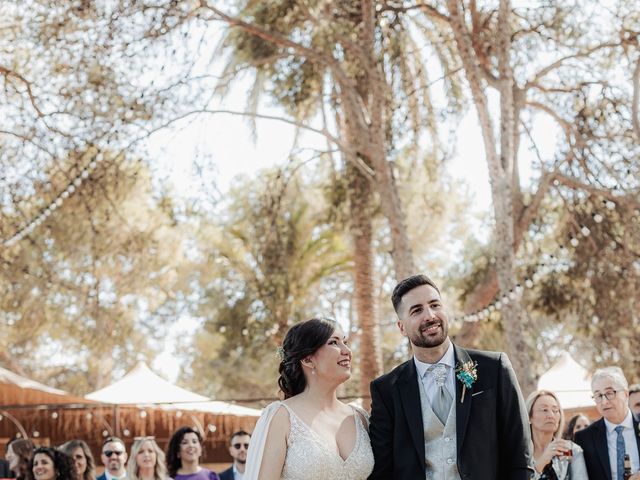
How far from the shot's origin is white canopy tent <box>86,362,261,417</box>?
48.5 feet

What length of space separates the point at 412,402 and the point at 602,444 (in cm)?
210

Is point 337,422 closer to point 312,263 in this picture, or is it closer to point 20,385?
point 20,385

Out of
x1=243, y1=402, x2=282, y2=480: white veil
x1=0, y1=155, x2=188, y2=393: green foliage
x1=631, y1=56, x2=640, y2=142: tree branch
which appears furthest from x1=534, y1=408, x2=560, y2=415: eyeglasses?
x1=0, y1=155, x2=188, y2=393: green foliage

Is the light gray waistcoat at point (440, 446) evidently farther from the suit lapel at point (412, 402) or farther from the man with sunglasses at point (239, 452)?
the man with sunglasses at point (239, 452)

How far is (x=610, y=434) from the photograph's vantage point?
19.0ft

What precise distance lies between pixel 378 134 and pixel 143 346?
1969 centimetres

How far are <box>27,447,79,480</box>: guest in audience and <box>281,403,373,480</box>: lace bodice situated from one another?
139 inches

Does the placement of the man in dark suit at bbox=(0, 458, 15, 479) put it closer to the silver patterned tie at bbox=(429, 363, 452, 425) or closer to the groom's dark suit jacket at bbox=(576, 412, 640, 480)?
the groom's dark suit jacket at bbox=(576, 412, 640, 480)

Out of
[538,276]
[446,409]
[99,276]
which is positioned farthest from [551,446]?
[99,276]

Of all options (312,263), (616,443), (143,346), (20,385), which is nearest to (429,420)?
(616,443)

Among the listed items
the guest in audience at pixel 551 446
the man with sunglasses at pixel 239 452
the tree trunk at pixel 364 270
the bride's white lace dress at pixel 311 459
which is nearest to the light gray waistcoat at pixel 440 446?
the bride's white lace dress at pixel 311 459

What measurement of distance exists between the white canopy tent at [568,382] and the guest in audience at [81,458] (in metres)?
9.03

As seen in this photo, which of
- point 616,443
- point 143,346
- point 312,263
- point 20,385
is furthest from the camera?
point 143,346

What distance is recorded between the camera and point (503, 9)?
46.2ft
